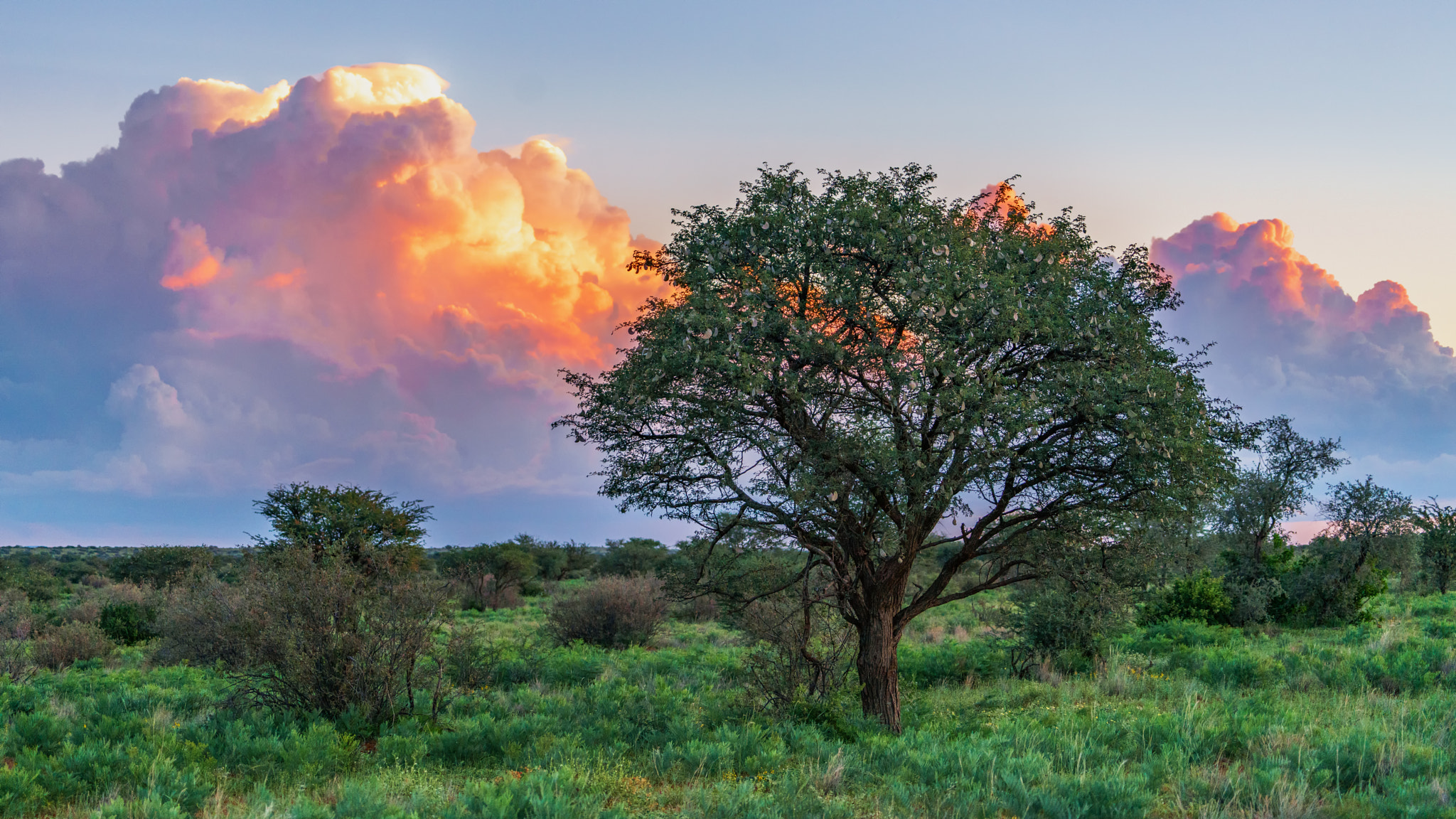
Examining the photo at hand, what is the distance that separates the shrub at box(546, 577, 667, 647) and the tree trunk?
14.2 meters

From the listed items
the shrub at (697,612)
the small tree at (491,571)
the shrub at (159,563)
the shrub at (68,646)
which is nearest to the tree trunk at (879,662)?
the shrub at (68,646)

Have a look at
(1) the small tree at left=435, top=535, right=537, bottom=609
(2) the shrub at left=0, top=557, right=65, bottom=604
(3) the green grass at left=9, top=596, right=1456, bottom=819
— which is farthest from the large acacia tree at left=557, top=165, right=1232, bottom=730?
(2) the shrub at left=0, top=557, right=65, bottom=604

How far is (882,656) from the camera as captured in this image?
1352cm

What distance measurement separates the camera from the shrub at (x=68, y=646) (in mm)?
24094

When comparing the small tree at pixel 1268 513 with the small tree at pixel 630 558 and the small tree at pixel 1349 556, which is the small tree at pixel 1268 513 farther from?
the small tree at pixel 630 558

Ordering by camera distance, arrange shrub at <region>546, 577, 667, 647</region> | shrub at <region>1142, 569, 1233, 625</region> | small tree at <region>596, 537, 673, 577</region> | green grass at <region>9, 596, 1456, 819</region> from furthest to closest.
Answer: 1. small tree at <region>596, 537, 673, 577</region>
2. shrub at <region>546, 577, 667, 647</region>
3. shrub at <region>1142, 569, 1233, 625</region>
4. green grass at <region>9, 596, 1456, 819</region>

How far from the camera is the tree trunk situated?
13.4 metres

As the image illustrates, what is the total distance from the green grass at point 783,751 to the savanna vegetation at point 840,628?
62 mm

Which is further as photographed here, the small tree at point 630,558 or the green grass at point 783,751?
the small tree at point 630,558

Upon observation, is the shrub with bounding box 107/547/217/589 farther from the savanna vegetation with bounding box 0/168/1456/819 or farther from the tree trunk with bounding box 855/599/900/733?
the tree trunk with bounding box 855/599/900/733

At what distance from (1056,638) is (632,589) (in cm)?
1315

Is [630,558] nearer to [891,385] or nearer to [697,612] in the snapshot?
[697,612]

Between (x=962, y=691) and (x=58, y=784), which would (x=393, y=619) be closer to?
(x=58, y=784)

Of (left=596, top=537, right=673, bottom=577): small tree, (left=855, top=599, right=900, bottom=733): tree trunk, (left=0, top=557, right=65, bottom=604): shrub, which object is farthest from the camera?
(left=596, top=537, right=673, bottom=577): small tree
